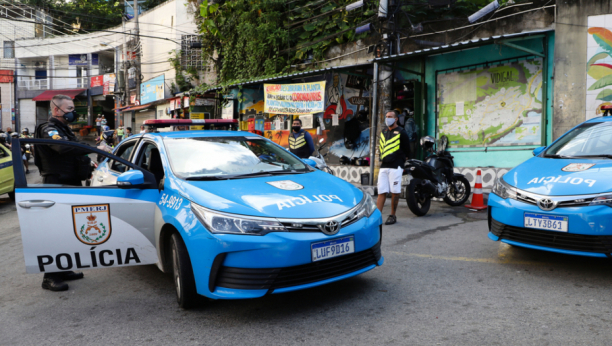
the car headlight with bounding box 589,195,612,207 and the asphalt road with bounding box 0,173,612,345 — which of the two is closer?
the asphalt road with bounding box 0,173,612,345

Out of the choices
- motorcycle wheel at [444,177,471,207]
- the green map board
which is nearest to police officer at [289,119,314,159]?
motorcycle wheel at [444,177,471,207]

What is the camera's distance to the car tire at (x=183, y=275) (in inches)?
136

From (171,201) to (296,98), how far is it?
31.5ft


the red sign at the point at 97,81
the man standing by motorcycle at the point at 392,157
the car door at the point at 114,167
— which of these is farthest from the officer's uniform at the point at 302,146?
the red sign at the point at 97,81

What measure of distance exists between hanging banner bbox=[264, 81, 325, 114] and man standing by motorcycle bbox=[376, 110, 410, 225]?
533 cm

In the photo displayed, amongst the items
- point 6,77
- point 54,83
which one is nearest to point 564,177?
point 54,83

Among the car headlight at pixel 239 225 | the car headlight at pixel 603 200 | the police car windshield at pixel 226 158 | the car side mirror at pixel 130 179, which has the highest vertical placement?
the police car windshield at pixel 226 158

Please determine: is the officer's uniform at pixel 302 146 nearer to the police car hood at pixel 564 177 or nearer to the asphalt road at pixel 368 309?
the asphalt road at pixel 368 309

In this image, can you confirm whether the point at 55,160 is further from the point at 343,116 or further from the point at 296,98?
the point at 343,116

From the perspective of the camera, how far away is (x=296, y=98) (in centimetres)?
1301

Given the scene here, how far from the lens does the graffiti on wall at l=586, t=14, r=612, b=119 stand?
894cm

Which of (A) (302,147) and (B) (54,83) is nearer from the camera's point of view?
(A) (302,147)

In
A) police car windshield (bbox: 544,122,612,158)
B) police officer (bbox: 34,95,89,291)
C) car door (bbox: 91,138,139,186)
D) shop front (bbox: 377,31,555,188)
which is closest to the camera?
police officer (bbox: 34,95,89,291)

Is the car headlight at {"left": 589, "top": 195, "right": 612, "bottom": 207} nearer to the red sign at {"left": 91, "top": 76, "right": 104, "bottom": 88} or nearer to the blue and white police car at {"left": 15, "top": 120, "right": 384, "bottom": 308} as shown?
the blue and white police car at {"left": 15, "top": 120, "right": 384, "bottom": 308}
